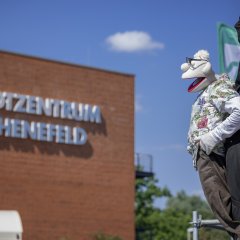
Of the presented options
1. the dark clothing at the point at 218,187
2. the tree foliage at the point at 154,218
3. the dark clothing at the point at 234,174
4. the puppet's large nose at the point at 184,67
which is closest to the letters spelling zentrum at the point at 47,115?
the tree foliage at the point at 154,218

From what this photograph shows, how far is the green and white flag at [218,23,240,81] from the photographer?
16.4 metres

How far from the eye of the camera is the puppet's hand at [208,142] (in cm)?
329

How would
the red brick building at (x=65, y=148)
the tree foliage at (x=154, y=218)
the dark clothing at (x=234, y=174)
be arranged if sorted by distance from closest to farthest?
1. the dark clothing at (x=234, y=174)
2. the red brick building at (x=65, y=148)
3. the tree foliage at (x=154, y=218)

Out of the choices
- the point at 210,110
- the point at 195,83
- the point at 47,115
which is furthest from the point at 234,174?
the point at 47,115

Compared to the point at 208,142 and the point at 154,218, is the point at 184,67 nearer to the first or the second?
the point at 208,142

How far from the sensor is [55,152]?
31984 millimetres

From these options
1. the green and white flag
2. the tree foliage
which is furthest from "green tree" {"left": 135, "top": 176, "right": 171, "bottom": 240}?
the green and white flag

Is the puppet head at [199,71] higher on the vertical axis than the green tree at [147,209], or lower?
lower

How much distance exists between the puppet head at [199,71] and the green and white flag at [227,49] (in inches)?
496

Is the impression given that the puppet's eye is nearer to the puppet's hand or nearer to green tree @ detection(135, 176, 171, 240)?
the puppet's hand

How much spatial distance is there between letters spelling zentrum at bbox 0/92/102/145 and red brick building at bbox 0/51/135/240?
0.14 ft

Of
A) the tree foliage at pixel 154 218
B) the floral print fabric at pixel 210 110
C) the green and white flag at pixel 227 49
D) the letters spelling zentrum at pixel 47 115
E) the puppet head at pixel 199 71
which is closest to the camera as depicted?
the floral print fabric at pixel 210 110

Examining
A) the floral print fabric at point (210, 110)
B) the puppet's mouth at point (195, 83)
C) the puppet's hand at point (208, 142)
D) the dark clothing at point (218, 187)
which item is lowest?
the dark clothing at point (218, 187)

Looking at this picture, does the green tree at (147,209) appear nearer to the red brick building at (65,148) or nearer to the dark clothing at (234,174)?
the red brick building at (65,148)
